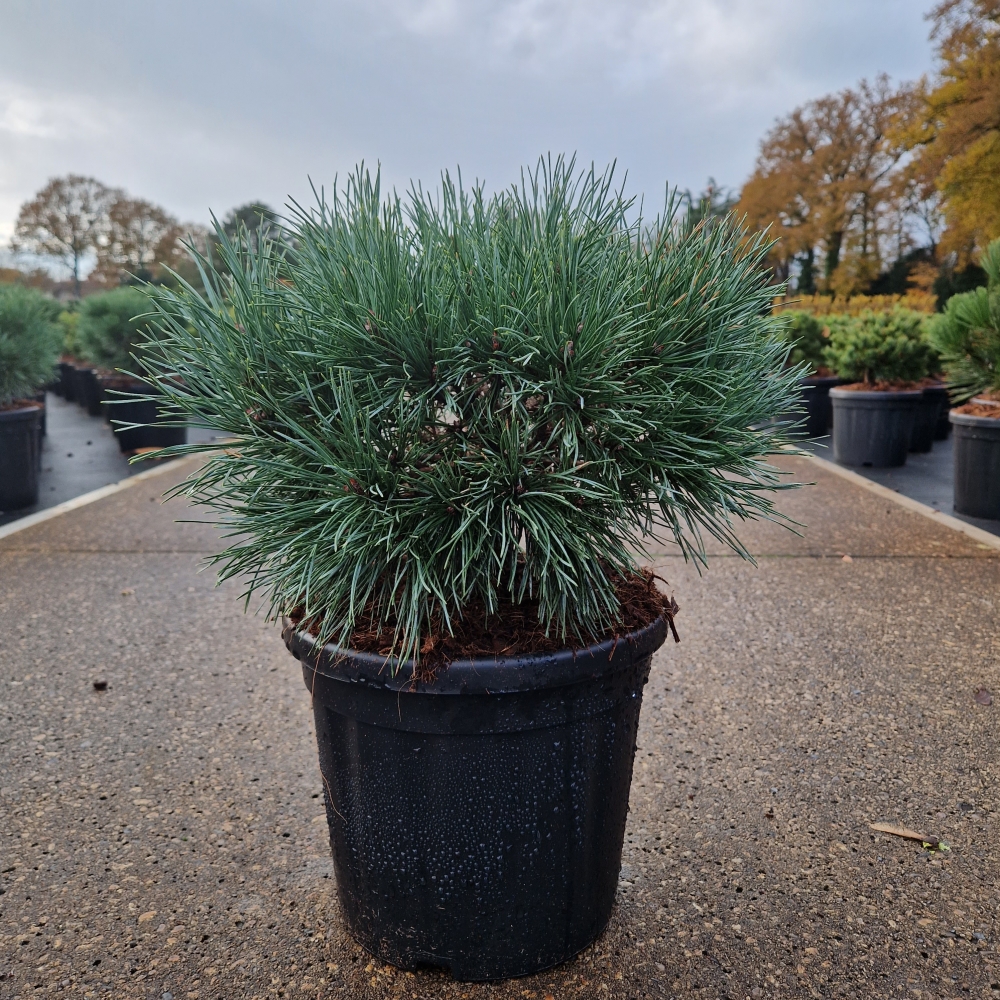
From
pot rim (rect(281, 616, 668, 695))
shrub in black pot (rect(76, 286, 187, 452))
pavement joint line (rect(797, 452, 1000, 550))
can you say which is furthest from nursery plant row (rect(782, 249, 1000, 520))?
shrub in black pot (rect(76, 286, 187, 452))

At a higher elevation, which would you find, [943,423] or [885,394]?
[885,394]

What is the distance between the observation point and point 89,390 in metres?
13.1

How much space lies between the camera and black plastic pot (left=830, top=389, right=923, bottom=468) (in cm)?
767

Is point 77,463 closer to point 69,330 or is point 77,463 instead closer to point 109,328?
point 109,328

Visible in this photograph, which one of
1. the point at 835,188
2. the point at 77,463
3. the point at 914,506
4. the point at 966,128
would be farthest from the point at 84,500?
the point at 835,188

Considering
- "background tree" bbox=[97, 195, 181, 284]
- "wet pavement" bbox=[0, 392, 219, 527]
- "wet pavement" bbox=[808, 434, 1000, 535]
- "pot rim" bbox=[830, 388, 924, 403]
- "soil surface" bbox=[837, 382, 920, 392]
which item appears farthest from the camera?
"background tree" bbox=[97, 195, 181, 284]

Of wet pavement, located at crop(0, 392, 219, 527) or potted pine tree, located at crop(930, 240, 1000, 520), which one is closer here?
potted pine tree, located at crop(930, 240, 1000, 520)

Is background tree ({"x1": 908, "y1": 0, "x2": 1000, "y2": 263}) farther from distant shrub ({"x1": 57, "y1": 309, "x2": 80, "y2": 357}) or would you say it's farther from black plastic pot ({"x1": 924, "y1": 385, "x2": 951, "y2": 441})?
distant shrub ({"x1": 57, "y1": 309, "x2": 80, "y2": 357})

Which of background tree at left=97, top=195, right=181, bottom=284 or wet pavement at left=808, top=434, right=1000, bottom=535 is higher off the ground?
background tree at left=97, top=195, right=181, bottom=284

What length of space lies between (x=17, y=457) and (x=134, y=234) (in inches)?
1559

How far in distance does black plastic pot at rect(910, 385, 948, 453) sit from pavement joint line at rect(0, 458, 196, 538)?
7.63 meters

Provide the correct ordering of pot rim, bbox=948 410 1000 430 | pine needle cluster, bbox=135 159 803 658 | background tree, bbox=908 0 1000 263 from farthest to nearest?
background tree, bbox=908 0 1000 263, pot rim, bbox=948 410 1000 430, pine needle cluster, bbox=135 159 803 658

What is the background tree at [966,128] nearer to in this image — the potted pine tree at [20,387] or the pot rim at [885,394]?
the pot rim at [885,394]

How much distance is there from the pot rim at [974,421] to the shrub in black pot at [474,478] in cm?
464
